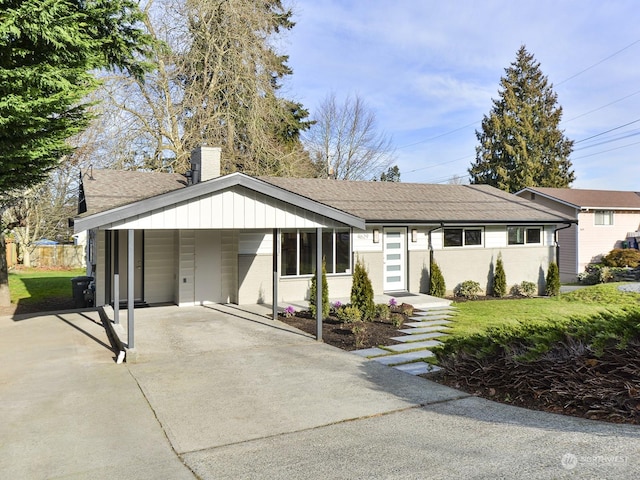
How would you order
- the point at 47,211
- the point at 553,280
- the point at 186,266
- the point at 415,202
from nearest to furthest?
the point at 186,266 < the point at 553,280 < the point at 415,202 < the point at 47,211

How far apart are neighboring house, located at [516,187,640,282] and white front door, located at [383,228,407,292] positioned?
1181cm

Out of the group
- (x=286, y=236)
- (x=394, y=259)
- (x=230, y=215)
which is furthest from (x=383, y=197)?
(x=230, y=215)

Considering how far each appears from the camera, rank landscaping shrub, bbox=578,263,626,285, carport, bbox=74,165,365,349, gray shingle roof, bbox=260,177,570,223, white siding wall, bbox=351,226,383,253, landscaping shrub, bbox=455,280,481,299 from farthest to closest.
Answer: landscaping shrub, bbox=578,263,626,285 → landscaping shrub, bbox=455,280,481,299 → gray shingle roof, bbox=260,177,570,223 → white siding wall, bbox=351,226,383,253 → carport, bbox=74,165,365,349

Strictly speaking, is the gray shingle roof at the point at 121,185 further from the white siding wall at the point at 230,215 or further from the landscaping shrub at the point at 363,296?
the landscaping shrub at the point at 363,296

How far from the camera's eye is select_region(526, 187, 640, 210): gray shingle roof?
2341 centimetres

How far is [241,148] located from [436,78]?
11.1m

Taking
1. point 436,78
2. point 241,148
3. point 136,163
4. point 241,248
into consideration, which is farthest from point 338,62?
point 241,248

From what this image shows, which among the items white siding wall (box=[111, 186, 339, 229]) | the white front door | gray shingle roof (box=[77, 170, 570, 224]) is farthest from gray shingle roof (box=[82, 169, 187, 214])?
the white front door

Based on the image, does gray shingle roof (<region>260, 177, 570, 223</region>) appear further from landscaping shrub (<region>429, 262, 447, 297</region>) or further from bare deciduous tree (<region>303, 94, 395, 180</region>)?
bare deciduous tree (<region>303, 94, 395, 180</region>)

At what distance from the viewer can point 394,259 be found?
48.1ft

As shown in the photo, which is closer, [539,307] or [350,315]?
[350,315]

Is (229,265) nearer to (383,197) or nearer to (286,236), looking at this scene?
(286,236)

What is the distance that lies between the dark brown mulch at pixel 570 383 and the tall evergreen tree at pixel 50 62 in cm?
776

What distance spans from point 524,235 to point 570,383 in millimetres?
12459
